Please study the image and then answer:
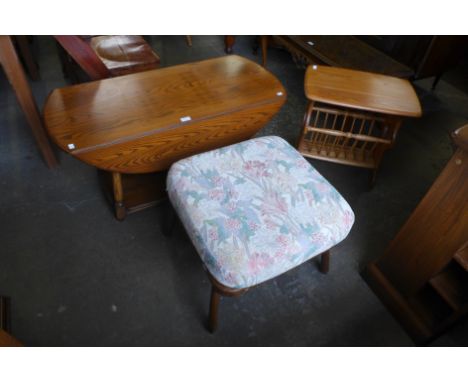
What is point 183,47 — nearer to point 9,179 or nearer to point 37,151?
point 37,151

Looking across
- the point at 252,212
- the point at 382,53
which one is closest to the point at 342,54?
the point at 382,53

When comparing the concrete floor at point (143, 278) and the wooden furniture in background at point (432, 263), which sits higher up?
the wooden furniture in background at point (432, 263)

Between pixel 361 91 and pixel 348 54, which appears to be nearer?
pixel 361 91

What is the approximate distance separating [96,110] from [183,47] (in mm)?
2043

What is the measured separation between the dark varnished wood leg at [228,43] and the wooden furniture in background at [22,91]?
75.5 inches

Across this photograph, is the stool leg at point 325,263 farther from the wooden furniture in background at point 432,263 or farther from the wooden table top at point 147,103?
the wooden table top at point 147,103

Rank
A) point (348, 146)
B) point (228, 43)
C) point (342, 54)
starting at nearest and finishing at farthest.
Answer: point (348, 146)
point (342, 54)
point (228, 43)

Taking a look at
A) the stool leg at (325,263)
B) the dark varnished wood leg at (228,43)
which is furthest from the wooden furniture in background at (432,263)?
the dark varnished wood leg at (228,43)

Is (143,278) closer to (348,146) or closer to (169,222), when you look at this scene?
(169,222)

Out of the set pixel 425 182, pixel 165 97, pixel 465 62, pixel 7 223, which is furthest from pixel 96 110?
pixel 465 62

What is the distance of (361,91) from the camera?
166 cm

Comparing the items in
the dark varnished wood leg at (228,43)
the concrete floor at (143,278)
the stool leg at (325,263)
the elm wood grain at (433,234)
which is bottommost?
the concrete floor at (143,278)

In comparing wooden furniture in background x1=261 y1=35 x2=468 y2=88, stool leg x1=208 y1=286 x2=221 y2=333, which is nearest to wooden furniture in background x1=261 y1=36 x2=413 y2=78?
wooden furniture in background x1=261 y1=35 x2=468 y2=88

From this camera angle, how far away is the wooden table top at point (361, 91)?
1.58 m
